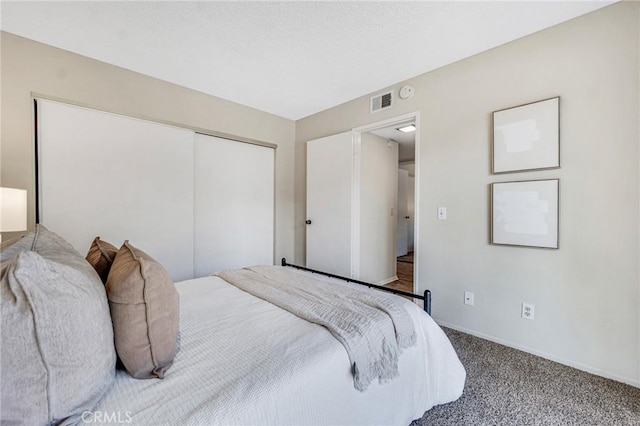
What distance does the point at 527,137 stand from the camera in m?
2.09

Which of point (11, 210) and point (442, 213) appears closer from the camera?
point (11, 210)

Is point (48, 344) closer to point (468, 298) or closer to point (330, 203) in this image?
point (468, 298)

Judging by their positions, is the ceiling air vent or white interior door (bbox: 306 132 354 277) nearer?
the ceiling air vent

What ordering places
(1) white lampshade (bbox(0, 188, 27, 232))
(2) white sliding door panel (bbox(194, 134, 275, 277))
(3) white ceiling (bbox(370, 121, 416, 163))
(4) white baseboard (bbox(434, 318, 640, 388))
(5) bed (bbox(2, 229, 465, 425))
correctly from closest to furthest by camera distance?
1. (5) bed (bbox(2, 229, 465, 425))
2. (1) white lampshade (bbox(0, 188, 27, 232))
3. (4) white baseboard (bbox(434, 318, 640, 388))
4. (2) white sliding door panel (bbox(194, 134, 275, 277))
5. (3) white ceiling (bbox(370, 121, 416, 163))

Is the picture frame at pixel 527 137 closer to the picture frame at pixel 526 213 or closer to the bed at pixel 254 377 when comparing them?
the picture frame at pixel 526 213

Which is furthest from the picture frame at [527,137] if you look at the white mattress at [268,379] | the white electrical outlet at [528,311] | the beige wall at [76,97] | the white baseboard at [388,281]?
the beige wall at [76,97]

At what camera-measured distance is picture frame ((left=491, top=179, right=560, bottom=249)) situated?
1.99 meters

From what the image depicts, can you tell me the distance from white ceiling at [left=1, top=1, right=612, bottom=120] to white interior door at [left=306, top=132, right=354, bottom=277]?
88 centimetres

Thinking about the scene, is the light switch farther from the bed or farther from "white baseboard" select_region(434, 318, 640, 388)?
the bed

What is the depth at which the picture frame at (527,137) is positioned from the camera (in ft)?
6.52

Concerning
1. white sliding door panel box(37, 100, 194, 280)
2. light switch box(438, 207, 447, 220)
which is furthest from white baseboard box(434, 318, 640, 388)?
white sliding door panel box(37, 100, 194, 280)

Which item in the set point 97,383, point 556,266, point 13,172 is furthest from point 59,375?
point 556,266

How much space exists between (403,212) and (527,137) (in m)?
3.95

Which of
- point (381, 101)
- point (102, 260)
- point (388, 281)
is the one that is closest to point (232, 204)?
point (381, 101)
